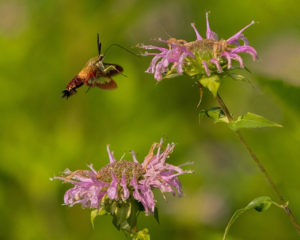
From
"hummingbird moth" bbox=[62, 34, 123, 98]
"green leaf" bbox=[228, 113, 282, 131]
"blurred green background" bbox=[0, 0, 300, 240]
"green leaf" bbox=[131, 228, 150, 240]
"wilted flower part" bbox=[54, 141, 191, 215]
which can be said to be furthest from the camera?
"blurred green background" bbox=[0, 0, 300, 240]

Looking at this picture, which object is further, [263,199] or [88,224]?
[88,224]

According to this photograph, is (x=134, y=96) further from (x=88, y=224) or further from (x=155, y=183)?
(x=155, y=183)

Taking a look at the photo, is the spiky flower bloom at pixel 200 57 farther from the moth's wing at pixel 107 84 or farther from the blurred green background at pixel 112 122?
the blurred green background at pixel 112 122

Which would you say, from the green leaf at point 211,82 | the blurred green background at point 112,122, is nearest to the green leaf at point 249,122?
the green leaf at point 211,82

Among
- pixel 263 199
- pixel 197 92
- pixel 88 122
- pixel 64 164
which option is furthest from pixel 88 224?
pixel 263 199

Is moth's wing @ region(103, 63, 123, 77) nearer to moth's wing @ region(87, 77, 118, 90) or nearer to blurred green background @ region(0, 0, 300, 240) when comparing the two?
moth's wing @ region(87, 77, 118, 90)

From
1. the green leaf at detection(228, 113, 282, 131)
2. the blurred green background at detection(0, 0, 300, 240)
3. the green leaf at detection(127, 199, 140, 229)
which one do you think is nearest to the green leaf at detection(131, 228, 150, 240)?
the green leaf at detection(127, 199, 140, 229)

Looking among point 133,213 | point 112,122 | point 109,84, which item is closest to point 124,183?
point 133,213
